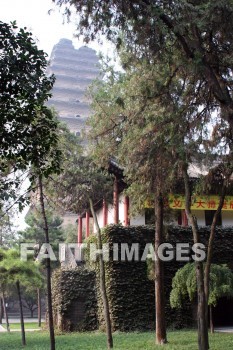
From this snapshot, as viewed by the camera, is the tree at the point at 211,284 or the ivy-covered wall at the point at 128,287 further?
the ivy-covered wall at the point at 128,287

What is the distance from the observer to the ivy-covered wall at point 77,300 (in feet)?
58.5

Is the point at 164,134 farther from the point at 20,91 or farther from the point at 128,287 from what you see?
the point at 128,287

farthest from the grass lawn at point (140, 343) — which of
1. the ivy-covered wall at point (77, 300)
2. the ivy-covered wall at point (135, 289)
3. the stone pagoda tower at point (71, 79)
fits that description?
the stone pagoda tower at point (71, 79)

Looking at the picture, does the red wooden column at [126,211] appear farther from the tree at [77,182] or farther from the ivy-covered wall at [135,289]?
the tree at [77,182]

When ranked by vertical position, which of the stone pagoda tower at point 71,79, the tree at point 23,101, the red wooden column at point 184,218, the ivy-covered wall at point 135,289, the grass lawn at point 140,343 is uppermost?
the stone pagoda tower at point 71,79

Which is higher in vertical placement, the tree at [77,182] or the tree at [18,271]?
the tree at [77,182]

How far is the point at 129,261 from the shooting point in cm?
1686

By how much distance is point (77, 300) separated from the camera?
18.2 metres

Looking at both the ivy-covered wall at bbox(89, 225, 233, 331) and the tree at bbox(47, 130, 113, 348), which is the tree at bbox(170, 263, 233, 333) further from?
the ivy-covered wall at bbox(89, 225, 233, 331)

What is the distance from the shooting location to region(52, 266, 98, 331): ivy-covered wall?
17828mm

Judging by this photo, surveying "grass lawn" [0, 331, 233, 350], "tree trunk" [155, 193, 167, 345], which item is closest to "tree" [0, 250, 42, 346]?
"grass lawn" [0, 331, 233, 350]

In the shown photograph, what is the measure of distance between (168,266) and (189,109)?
8562 millimetres

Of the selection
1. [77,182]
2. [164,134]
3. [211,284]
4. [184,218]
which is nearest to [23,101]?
[164,134]

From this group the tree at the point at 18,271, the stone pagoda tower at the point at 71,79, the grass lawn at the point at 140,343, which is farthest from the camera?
the stone pagoda tower at the point at 71,79
